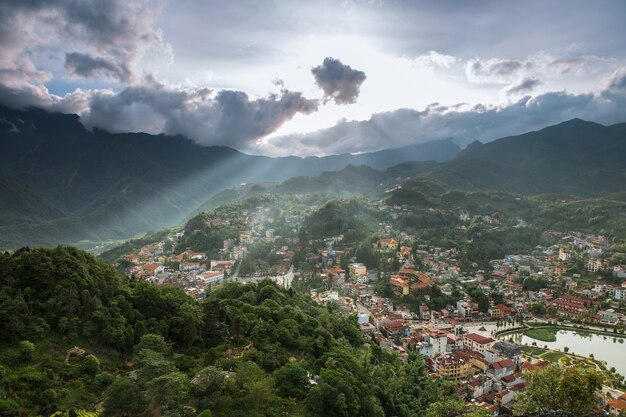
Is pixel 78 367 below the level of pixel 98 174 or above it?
below

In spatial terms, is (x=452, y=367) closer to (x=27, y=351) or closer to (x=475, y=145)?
(x=27, y=351)

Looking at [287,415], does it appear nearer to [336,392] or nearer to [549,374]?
[336,392]

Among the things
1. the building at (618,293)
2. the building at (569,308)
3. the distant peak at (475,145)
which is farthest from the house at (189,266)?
the distant peak at (475,145)

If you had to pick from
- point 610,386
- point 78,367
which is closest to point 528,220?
point 610,386

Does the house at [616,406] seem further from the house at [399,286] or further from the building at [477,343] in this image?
the house at [399,286]

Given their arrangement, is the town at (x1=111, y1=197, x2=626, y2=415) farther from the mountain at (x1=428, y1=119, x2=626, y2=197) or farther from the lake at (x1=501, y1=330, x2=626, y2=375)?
the mountain at (x1=428, y1=119, x2=626, y2=197)

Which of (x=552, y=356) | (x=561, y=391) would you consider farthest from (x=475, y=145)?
(x=561, y=391)
